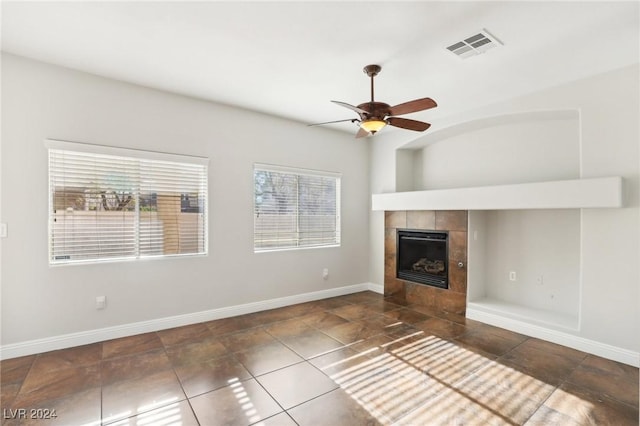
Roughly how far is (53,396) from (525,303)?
521 centimetres

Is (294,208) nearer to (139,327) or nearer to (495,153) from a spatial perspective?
(139,327)

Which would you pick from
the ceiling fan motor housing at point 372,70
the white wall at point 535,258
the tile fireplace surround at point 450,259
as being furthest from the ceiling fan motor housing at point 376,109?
the white wall at point 535,258

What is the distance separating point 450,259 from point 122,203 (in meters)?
4.37

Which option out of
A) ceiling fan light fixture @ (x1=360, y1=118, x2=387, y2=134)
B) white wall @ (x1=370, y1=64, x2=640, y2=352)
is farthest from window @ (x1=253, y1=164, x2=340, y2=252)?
white wall @ (x1=370, y1=64, x2=640, y2=352)

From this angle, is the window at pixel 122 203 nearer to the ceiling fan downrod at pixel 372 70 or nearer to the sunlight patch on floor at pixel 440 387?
the ceiling fan downrod at pixel 372 70

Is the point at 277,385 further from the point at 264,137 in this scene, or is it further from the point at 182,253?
the point at 264,137

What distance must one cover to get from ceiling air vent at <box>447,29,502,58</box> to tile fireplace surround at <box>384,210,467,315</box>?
86.0 inches

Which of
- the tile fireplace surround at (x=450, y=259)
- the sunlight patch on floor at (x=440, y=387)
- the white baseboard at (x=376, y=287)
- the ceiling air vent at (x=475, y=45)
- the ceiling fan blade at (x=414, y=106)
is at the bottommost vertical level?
the sunlight patch on floor at (x=440, y=387)

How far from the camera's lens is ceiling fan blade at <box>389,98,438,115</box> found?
2639mm

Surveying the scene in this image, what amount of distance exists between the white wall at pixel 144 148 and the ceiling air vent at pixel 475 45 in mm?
2642

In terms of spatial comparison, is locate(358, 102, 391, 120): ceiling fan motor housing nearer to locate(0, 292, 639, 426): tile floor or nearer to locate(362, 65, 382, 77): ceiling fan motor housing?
locate(362, 65, 382, 77): ceiling fan motor housing

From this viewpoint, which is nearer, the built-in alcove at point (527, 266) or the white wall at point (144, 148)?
the white wall at point (144, 148)

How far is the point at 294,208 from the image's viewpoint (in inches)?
196

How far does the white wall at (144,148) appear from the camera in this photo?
2961mm
